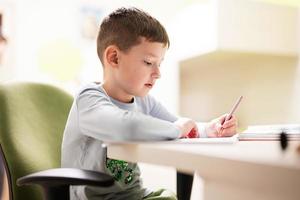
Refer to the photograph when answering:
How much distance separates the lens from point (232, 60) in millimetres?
2256

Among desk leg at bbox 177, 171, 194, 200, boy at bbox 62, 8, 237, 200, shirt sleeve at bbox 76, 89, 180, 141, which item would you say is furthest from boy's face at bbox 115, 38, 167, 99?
desk leg at bbox 177, 171, 194, 200

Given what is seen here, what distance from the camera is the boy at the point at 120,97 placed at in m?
0.93

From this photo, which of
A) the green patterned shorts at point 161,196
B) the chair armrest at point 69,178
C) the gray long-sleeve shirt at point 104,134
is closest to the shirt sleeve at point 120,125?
the gray long-sleeve shirt at point 104,134

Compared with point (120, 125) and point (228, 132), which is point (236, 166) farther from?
point (228, 132)

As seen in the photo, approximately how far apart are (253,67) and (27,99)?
1430 mm

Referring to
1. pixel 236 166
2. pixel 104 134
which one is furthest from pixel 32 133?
pixel 236 166

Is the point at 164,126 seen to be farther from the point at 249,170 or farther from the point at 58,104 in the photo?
the point at 58,104

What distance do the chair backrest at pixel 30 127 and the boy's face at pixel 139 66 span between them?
27 cm

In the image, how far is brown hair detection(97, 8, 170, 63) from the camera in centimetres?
100

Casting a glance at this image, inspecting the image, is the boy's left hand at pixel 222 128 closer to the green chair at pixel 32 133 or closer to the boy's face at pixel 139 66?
the boy's face at pixel 139 66

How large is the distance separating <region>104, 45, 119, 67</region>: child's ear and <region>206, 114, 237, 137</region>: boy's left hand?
32cm

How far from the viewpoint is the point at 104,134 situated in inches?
31.9

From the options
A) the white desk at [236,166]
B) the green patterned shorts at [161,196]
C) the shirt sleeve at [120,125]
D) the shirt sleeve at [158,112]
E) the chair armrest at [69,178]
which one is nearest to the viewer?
the white desk at [236,166]

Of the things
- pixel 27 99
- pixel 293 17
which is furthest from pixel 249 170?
pixel 293 17
